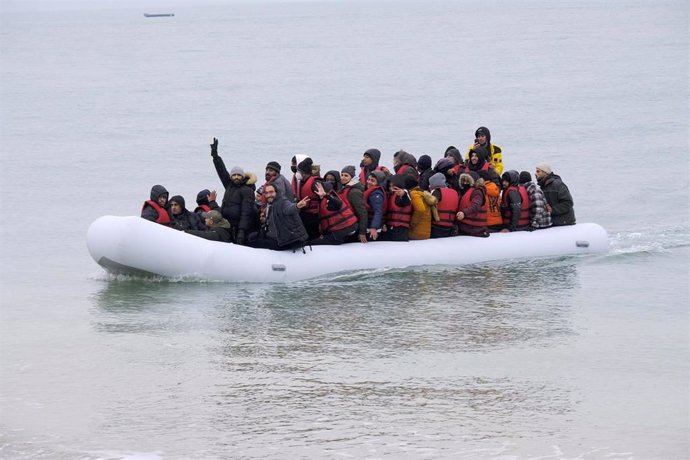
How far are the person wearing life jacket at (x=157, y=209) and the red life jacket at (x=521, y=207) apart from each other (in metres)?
3.67

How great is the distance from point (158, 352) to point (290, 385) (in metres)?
1.51

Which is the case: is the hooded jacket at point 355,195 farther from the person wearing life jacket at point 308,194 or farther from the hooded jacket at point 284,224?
the hooded jacket at point 284,224

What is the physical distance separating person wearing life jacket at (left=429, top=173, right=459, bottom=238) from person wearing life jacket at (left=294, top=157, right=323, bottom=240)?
4.17ft

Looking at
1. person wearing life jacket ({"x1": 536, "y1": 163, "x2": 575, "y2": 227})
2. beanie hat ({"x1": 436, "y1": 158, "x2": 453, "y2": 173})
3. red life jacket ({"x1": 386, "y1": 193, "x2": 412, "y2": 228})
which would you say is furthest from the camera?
person wearing life jacket ({"x1": 536, "y1": 163, "x2": 575, "y2": 227})

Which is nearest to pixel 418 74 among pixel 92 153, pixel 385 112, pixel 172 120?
pixel 385 112

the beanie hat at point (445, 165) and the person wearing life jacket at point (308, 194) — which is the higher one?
the beanie hat at point (445, 165)

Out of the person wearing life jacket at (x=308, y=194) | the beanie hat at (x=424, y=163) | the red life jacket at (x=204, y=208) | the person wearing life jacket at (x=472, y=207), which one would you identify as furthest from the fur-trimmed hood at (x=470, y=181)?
the red life jacket at (x=204, y=208)

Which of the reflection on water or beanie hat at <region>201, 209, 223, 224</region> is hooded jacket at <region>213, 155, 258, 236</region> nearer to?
beanie hat at <region>201, 209, 223, 224</region>

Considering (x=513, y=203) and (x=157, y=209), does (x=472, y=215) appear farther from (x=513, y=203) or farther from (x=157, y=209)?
(x=157, y=209)

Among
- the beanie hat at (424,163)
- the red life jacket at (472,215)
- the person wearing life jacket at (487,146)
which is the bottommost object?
the red life jacket at (472,215)

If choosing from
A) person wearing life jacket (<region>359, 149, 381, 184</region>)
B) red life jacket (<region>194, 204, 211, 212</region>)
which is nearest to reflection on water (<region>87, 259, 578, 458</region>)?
red life jacket (<region>194, 204, 211, 212</region>)

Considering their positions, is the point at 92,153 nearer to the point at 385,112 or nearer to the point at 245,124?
the point at 245,124

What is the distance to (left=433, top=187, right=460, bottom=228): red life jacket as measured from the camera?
39.5 feet

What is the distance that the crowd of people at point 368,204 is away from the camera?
37.4 ft
